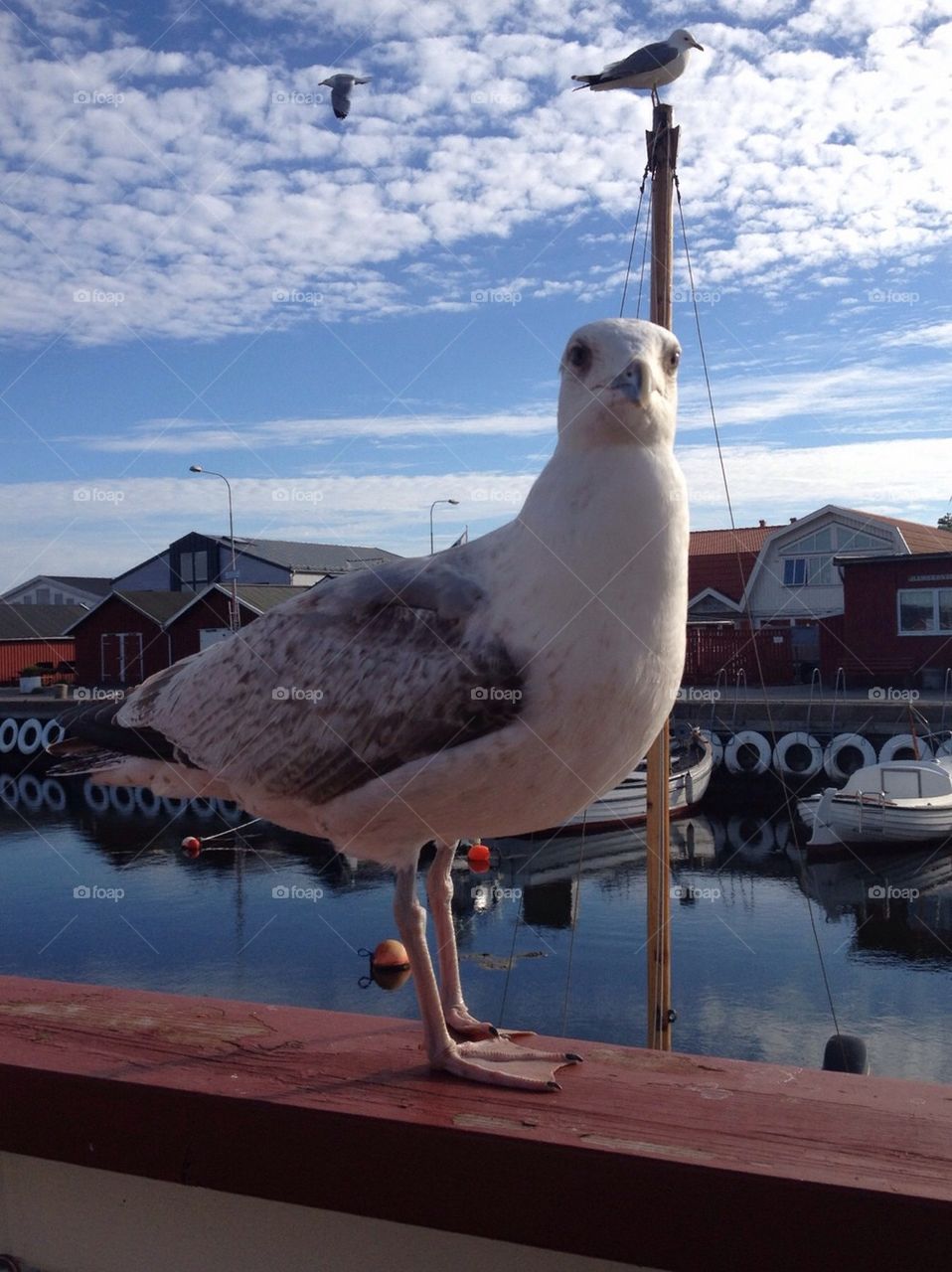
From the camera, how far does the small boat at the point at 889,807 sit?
2248 centimetres

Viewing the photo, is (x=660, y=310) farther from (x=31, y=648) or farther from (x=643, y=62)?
(x=31, y=648)

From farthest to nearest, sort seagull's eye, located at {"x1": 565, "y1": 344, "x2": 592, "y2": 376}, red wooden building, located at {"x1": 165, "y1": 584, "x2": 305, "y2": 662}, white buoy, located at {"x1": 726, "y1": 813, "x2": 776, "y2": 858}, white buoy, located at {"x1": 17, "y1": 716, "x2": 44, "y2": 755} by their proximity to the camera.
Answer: white buoy, located at {"x1": 17, "y1": 716, "x2": 44, "y2": 755}
red wooden building, located at {"x1": 165, "y1": 584, "x2": 305, "y2": 662}
white buoy, located at {"x1": 726, "y1": 813, "x2": 776, "y2": 858}
seagull's eye, located at {"x1": 565, "y1": 344, "x2": 592, "y2": 376}

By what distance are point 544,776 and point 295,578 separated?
87.6 feet

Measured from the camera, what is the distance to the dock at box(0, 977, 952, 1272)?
6.26 ft

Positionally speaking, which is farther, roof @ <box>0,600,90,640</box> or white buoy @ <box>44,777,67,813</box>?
roof @ <box>0,600,90,640</box>

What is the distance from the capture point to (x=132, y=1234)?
2371mm

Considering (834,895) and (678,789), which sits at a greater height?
(678,789)

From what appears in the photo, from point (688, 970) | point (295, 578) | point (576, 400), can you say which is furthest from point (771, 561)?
point (576, 400)

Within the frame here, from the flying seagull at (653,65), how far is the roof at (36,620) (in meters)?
40.9

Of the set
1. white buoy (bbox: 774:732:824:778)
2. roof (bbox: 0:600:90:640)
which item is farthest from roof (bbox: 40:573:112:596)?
white buoy (bbox: 774:732:824:778)

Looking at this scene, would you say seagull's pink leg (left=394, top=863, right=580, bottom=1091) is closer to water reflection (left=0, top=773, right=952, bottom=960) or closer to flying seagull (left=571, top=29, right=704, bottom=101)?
flying seagull (left=571, top=29, right=704, bottom=101)

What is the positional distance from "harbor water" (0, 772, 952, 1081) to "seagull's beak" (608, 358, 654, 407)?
42.4ft

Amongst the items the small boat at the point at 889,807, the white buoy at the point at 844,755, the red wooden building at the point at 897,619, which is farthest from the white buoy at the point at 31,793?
the red wooden building at the point at 897,619

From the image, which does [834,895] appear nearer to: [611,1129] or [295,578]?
[295,578]
